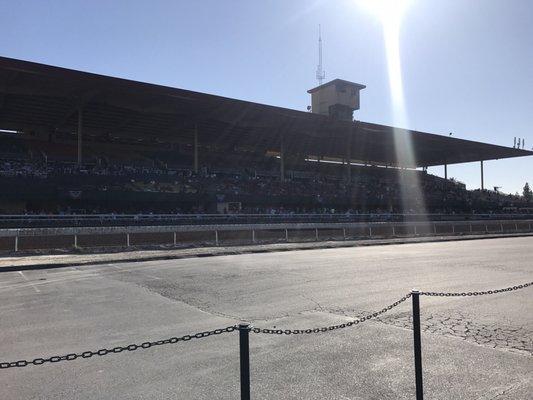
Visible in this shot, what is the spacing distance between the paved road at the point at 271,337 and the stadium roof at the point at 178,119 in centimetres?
2855

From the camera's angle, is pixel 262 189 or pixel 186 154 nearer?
pixel 262 189

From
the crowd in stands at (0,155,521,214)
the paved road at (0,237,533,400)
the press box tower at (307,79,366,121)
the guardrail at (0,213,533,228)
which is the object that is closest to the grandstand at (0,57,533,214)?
the crowd in stands at (0,155,521,214)

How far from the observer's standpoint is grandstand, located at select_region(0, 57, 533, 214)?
3775 centimetres

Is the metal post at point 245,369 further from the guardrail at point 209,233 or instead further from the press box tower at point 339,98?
the press box tower at point 339,98

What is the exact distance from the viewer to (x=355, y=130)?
58562mm

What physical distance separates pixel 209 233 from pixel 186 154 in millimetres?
35173

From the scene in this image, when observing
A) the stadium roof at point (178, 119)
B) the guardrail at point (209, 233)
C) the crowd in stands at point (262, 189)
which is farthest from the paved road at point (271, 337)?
the stadium roof at point (178, 119)

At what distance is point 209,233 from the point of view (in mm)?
30422

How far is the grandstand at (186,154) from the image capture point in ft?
124

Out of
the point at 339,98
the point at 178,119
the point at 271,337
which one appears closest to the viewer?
the point at 271,337

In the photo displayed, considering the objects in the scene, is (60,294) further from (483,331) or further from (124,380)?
(483,331)

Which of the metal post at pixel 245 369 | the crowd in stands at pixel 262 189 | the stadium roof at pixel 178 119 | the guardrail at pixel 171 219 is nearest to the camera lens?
the metal post at pixel 245 369

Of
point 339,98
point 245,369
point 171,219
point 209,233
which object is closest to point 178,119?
point 171,219

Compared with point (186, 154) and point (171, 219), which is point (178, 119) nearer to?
point (186, 154)
